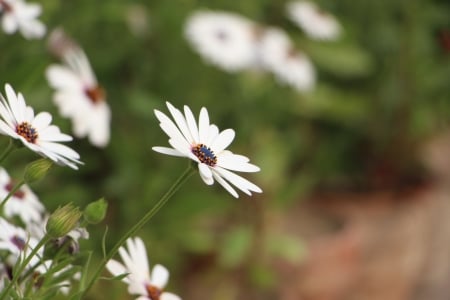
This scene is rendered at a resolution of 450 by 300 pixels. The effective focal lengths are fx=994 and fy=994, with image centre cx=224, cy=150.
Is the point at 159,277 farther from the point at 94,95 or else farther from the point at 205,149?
the point at 94,95

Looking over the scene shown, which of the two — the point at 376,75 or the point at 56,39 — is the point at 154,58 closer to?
the point at 56,39

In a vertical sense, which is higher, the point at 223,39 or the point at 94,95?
the point at 223,39

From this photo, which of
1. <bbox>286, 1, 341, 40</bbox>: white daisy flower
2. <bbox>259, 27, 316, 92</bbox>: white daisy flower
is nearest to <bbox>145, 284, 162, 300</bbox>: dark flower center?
<bbox>259, 27, 316, 92</bbox>: white daisy flower

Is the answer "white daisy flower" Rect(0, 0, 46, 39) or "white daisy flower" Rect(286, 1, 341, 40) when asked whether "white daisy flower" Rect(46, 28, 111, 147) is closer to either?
"white daisy flower" Rect(0, 0, 46, 39)

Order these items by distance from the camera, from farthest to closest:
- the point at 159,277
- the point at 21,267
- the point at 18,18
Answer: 1. the point at 18,18
2. the point at 159,277
3. the point at 21,267

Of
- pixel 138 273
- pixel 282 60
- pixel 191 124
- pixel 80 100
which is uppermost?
pixel 282 60

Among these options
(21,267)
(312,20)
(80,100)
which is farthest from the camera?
(312,20)

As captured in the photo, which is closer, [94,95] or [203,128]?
[203,128]

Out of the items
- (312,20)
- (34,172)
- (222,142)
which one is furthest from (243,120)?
(34,172)
